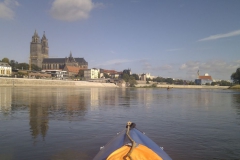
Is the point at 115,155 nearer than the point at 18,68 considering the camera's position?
Yes

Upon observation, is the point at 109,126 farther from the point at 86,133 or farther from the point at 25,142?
the point at 25,142

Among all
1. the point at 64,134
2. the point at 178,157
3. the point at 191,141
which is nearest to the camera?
the point at 178,157

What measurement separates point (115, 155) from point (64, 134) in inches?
325

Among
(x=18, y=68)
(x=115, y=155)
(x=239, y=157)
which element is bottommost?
(x=239, y=157)

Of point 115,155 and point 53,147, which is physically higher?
point 115,155

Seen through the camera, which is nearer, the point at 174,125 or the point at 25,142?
the point at 25,142

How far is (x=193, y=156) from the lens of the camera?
29.9 ft

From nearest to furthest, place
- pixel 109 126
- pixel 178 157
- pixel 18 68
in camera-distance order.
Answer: pixel 178 157 < pixel 109 126 < pixel 18 68

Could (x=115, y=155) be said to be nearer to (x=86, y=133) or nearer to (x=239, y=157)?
(x=239, y=157)

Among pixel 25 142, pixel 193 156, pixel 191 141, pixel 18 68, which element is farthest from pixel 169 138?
pixel 18 68

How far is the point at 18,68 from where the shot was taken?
167 meters

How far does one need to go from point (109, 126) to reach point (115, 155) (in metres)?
10.1

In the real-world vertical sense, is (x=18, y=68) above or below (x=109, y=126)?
above

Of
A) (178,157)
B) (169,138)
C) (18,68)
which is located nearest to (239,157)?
(178,157)
